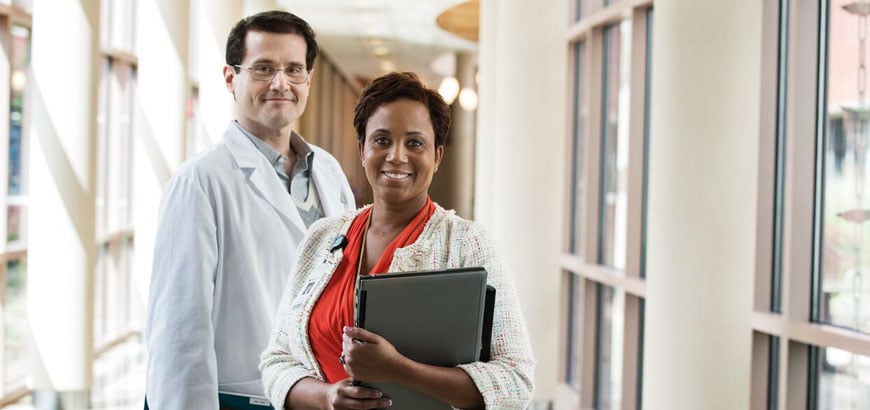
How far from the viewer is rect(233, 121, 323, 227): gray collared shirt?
2.72 meters

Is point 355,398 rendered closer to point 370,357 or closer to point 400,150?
point 370,357

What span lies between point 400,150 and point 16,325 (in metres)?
7.55

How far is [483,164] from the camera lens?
9711mm

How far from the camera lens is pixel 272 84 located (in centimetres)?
257

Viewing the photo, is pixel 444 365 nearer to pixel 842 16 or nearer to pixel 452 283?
pixel 452 283

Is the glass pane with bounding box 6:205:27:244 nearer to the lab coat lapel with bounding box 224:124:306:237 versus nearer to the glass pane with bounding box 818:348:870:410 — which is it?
the lab coat lapel with bounding box 224:124:306:237

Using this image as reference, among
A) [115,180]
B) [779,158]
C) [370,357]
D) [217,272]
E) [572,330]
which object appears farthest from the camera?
[115,180]

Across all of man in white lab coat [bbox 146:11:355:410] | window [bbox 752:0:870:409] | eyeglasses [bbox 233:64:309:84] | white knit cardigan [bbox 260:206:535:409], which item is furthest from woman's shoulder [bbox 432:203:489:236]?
window [bbox 752:0:870:409]

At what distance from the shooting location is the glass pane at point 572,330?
772cm

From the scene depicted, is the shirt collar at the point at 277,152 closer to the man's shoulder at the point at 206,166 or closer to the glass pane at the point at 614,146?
the man's shoulder at the point at 206,166

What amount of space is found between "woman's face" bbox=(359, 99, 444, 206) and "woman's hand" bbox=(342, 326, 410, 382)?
1.00 feet

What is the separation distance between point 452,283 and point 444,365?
15 centimetres

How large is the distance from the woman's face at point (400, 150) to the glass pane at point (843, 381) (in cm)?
233

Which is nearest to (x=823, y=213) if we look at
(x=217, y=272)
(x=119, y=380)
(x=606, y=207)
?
(x=217, y=272)
